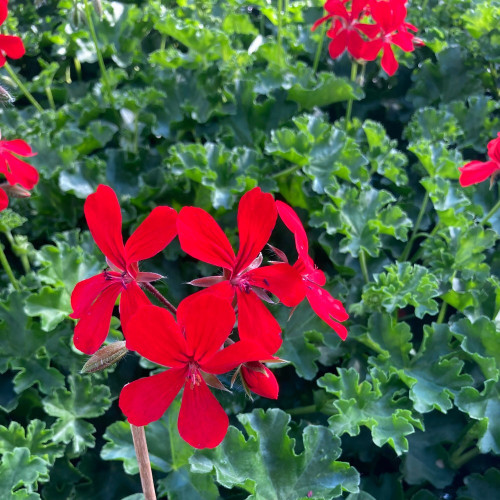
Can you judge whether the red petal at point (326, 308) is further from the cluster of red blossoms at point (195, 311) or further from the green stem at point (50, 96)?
the green stem at point (50, 96)

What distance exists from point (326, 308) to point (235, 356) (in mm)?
221

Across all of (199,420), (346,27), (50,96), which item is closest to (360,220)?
(346,27)

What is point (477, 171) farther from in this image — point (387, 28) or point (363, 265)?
point (387, 28)

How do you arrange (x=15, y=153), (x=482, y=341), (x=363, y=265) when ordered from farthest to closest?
(x=363, y=265) < (x=482, y=341) < (x=15, y=153)

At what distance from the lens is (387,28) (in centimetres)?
210

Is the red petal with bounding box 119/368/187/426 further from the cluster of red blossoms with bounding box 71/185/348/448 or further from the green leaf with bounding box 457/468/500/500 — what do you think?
the green leaf with bounding box 457/468/500/500

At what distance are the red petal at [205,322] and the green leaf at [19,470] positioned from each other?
2.87 ft

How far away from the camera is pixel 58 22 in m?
3.12

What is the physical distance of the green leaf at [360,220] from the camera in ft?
6.51

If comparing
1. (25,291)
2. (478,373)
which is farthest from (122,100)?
(478,373)

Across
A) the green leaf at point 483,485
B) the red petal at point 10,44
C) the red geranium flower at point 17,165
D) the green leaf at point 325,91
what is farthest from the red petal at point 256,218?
the green leaf at point 325,91

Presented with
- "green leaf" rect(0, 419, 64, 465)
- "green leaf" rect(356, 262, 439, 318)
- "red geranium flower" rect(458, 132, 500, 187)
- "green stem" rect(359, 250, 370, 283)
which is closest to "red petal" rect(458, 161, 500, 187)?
"red geranium flower" rect(458, 132, 500, 187)

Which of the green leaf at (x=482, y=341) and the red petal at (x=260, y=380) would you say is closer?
the red petal at (x=260, y=380)

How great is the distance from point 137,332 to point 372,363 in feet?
3.58
